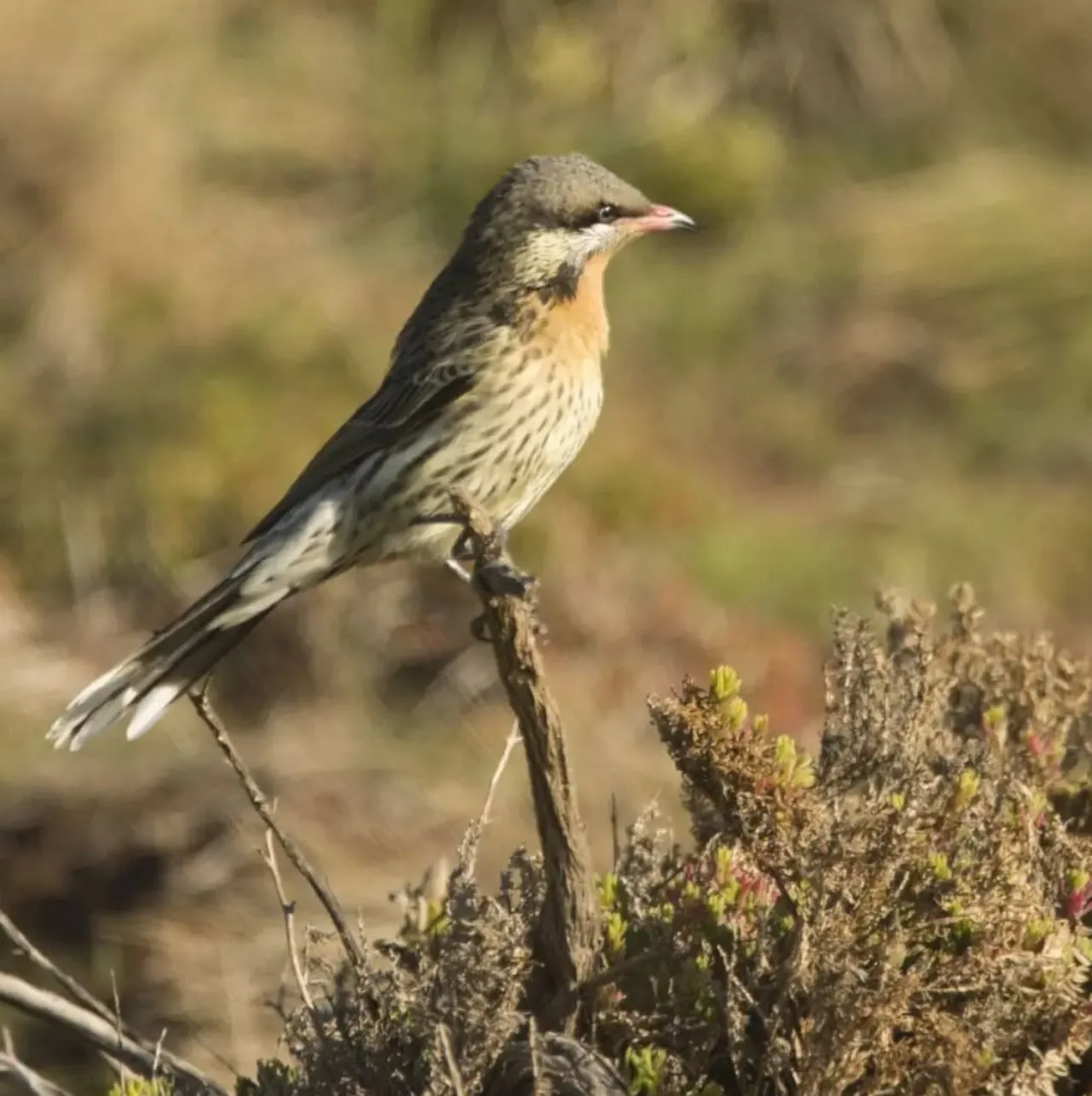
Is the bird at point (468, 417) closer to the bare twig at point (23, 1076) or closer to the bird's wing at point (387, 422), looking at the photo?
the bird's wing at point (387, 422)

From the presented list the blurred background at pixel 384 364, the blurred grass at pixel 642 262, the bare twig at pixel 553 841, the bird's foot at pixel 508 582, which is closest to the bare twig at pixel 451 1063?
the bare twig at pixel 553 841

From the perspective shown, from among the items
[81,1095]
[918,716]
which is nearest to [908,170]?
[81,1095]

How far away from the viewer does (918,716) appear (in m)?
3.19

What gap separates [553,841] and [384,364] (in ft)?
24.1

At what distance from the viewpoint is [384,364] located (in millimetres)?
10430

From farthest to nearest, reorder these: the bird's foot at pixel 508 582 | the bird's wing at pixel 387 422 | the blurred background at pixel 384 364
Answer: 1. the blurred background at pixel 384 364
2. the bird's wing at pixel 387 422
3. the bird's foot at pixel 508 582

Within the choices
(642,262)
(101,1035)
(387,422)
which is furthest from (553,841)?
(642,262)

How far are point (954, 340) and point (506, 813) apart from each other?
4655 millimetres

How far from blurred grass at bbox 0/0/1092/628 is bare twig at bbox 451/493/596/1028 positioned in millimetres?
6007

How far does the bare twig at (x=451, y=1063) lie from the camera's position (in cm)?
292

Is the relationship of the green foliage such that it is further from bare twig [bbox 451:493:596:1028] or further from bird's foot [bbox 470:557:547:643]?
bird's foot [bbox 470:557:547:643]

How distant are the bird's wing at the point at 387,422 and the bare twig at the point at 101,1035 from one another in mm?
1560

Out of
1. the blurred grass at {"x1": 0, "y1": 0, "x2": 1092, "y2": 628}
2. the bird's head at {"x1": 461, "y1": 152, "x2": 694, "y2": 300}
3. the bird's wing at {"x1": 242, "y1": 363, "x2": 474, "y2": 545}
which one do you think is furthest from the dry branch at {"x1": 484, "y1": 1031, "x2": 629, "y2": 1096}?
the blurred grass at {"x1": 0, "y1": 0, "x2": 1092, "y2": 628}

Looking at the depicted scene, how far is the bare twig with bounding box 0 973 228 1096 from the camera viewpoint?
3.35m
